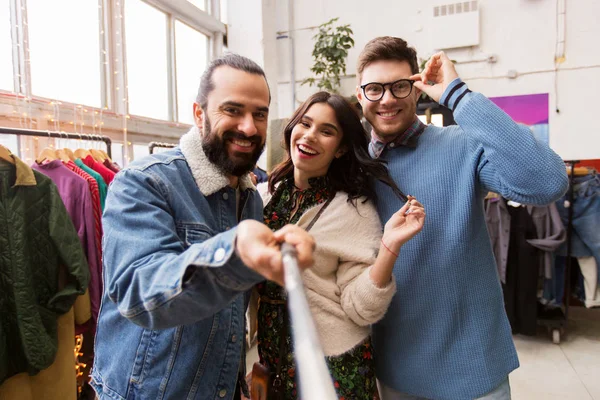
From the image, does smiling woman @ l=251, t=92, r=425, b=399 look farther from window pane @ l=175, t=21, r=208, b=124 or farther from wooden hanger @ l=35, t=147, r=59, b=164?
window pane @ l=175, t=21, r=208, b=124

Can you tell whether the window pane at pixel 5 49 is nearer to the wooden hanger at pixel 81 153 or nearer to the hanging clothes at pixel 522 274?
the wooden hanger at pixel 81 153

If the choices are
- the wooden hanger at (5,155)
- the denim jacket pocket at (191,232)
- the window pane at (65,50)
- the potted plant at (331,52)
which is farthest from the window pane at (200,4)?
the denim jacket pocket at (191,232)

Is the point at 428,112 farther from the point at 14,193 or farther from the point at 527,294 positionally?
the point at 14,193

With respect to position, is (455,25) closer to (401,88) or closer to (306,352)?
(401,88)

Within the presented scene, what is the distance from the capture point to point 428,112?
4.00m

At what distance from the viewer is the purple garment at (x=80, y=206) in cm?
197

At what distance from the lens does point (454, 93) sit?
3.90 feet

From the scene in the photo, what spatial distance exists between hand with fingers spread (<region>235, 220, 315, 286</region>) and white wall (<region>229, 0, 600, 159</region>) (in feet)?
15.9

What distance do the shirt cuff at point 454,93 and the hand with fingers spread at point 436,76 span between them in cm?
2

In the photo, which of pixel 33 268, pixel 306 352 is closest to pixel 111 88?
pixel 33 268

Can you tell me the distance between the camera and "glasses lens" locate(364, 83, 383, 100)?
1279mm

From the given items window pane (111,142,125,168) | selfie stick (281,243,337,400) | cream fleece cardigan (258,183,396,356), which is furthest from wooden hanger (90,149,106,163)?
selfie stick (281,243,337,400)

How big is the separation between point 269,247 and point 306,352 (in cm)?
18

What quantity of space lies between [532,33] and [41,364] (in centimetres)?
556
